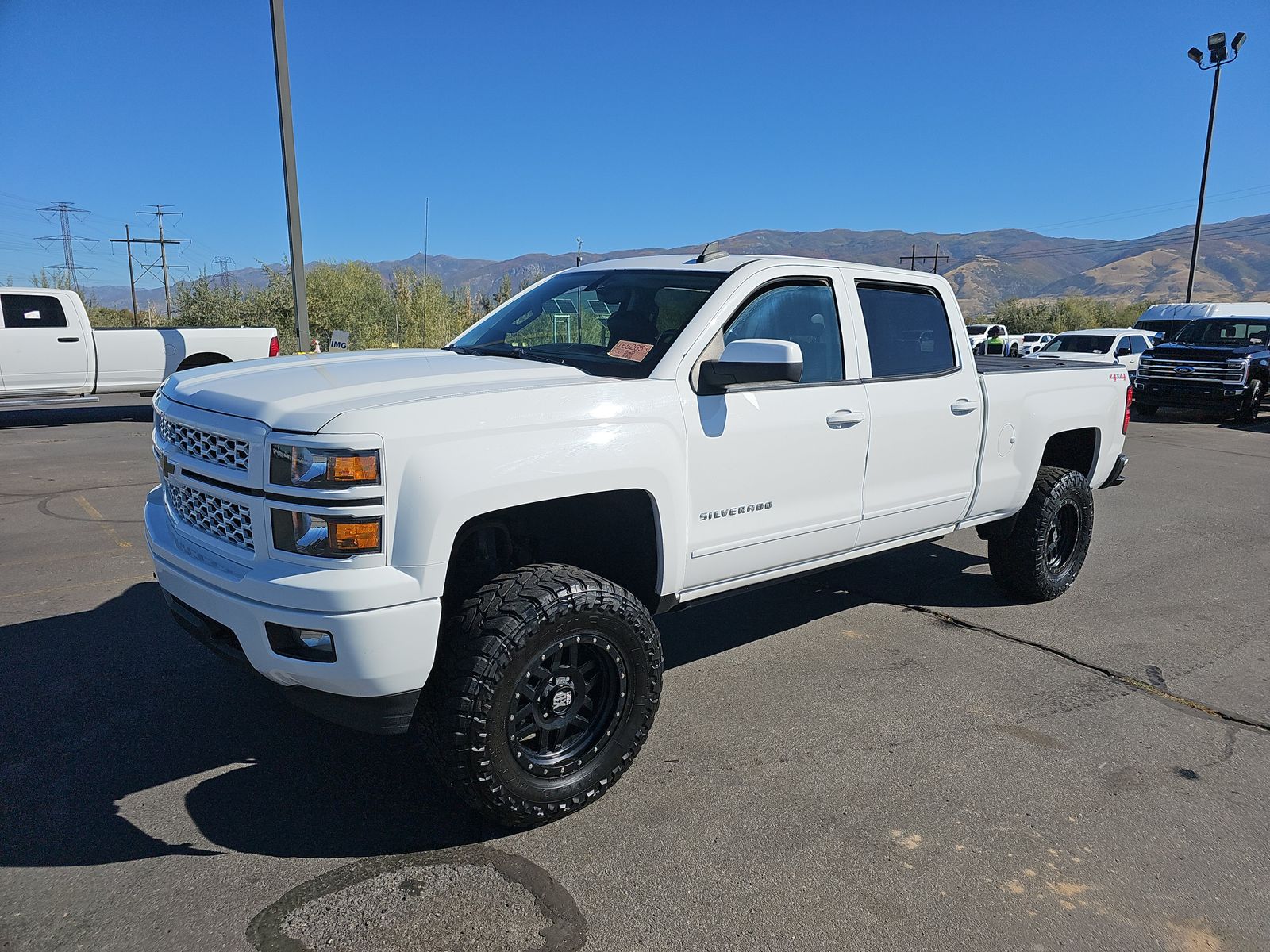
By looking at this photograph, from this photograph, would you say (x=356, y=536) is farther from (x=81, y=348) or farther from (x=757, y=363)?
(x=81, y=348)

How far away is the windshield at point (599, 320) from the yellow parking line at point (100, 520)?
11.6 feet

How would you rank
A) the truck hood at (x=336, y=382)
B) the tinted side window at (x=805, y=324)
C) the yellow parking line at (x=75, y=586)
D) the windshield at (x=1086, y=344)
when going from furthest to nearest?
the windshield at (x=1086, y=344) < the yellow parking line at (x=75, y=586) < the tinted side window at (x=805, y=324) < the truck hood at (x=336, y=382)

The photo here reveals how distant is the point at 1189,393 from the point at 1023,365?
14.1 meters

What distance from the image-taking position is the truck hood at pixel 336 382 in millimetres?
2750

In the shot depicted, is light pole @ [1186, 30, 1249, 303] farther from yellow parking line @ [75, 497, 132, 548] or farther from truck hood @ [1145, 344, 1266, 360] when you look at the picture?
yellow parking line @ [75, 497, 132, 548]

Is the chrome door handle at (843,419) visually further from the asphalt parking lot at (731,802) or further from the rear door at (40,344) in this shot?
the rear door at (40,344)

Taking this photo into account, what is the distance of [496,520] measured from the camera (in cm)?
316

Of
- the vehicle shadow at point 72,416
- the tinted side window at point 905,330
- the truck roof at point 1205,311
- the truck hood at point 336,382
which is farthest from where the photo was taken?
the truck roof at point 1205,311

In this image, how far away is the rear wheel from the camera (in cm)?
1647

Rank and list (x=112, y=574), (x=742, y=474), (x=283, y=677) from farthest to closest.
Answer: (x=112, y=574), (x=742, y=474), (x=283, y=677)

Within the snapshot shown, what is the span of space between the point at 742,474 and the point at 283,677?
188cm

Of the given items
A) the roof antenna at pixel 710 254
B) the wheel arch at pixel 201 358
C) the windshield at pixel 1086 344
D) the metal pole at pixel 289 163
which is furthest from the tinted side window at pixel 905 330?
the windshield at pixel 1086 344

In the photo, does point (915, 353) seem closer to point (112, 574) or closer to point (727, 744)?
point (727, 744)

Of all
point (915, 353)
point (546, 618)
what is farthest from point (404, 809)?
point (915, 353)
